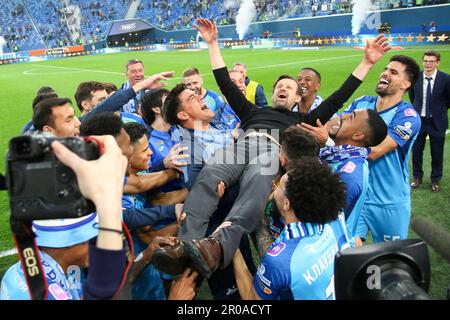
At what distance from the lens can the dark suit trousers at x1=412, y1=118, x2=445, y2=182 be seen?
5312 millimetres

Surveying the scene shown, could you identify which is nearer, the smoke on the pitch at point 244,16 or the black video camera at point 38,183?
the black video camera at point 38,183

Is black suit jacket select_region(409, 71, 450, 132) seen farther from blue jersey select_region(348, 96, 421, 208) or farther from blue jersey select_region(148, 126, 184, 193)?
blue jersey select_region(148, 126, 184, 193)

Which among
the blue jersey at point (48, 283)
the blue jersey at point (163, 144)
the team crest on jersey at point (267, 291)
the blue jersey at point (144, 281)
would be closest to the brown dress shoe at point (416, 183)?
the blue jersey at point (163, 144)

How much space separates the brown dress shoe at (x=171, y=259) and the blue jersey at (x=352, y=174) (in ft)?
4.09

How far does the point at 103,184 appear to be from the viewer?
1176 mm

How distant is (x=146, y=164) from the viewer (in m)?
2.83

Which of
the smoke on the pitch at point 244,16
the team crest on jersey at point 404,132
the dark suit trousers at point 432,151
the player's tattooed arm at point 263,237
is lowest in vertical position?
the dark suit trousers at point 432,151

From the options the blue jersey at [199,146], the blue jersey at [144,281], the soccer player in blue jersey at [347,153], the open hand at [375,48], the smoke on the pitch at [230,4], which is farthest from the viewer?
the smoke on the pitch at [230,4]

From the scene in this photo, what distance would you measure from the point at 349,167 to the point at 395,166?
2.58ft

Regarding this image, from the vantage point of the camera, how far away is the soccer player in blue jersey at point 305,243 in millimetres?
1907

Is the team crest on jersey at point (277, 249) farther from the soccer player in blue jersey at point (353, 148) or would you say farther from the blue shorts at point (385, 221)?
the blue shorts at point (385, 221)

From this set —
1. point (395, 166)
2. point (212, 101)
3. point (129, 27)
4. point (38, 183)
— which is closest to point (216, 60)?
point (395, 166)

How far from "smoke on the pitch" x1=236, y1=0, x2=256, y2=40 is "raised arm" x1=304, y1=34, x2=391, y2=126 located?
108ft

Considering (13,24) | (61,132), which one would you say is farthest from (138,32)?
(61,132)
